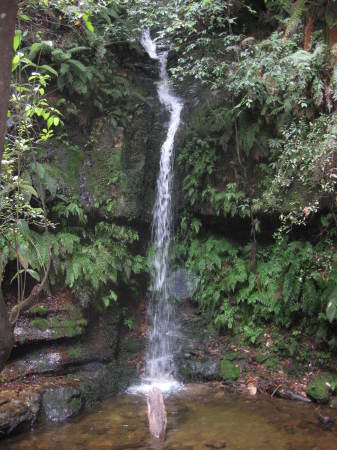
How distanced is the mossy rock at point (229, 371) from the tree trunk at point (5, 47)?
668cm

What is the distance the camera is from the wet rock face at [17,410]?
559cm

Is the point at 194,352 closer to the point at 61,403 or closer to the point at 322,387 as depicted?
the point at 322,387

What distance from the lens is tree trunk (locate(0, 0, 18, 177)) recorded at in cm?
164

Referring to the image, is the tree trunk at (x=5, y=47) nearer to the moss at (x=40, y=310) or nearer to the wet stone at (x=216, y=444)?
the wet stone at (x=216, y=444)

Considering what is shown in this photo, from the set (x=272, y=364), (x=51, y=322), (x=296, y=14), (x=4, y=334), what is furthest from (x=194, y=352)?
(x=296, y=14)

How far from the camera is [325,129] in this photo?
702cm

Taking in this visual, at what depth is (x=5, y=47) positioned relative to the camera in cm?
168

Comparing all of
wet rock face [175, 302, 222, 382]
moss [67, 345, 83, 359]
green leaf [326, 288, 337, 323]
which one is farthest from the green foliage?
moss [67, 345, 83, 359]

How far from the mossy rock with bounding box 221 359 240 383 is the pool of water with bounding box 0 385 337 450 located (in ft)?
1.76

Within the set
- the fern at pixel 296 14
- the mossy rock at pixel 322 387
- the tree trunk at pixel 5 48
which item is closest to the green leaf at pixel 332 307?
the mossy rock at pixel 322 387

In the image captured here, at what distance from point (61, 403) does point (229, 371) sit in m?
2.94

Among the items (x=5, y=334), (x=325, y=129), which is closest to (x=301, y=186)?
(x=325, y=129)

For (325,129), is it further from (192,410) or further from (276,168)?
(192,410)

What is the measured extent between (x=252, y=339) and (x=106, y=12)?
296 inches
